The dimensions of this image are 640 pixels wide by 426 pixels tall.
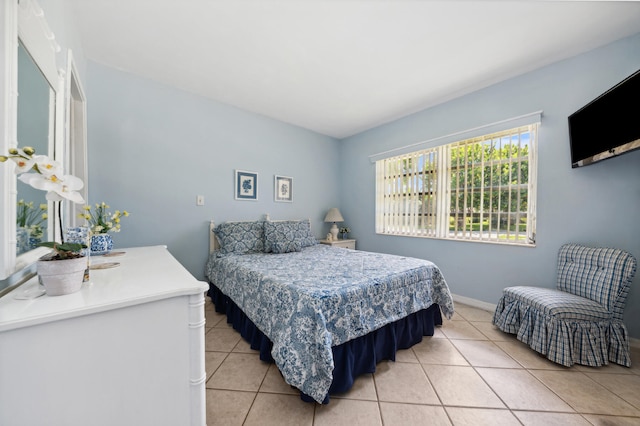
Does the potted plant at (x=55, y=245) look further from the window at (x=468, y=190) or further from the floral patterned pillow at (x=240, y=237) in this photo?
the window at (x=468, y=190)

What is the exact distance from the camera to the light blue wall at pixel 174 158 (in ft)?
7.64

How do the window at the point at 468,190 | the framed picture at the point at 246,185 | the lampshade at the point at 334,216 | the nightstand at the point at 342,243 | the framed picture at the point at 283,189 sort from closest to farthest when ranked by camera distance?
the window at the point at 468,190, the framed picture at the point at 246,185, the framed picture at the point at 283,189, the nightstand at the point at 342,243, the lampshade at the point at 334,216

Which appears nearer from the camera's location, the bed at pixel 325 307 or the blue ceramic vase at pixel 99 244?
the bed at pixel 325 307

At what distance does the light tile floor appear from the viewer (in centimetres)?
129

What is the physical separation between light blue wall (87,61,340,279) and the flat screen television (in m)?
3.24

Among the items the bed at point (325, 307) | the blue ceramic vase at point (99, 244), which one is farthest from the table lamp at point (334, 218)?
the blue ceramic vase at point (99, 244)

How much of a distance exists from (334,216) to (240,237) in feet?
5.72

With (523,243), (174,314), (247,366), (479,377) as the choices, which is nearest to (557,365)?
(479,377)

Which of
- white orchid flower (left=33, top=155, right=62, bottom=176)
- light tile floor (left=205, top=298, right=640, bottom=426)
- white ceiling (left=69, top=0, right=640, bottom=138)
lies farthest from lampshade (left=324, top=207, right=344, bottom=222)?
white orchid flower (left=33, top=155, right=62, bottom=176)

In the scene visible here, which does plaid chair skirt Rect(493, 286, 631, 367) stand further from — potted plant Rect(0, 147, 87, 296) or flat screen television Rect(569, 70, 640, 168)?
potted plant Rect(0, 147, 87, 296)

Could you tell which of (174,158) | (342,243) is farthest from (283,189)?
(174,158)

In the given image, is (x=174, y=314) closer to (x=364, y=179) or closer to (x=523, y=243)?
(x=523, y=243)

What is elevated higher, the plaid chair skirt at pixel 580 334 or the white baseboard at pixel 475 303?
the plaid chair skirt at pixel 580 334

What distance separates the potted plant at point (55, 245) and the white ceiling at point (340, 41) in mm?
1544
